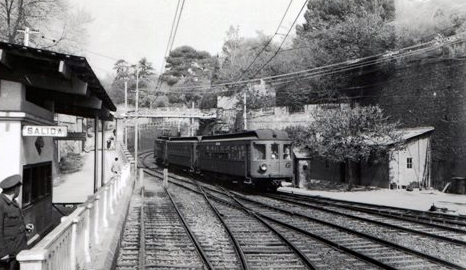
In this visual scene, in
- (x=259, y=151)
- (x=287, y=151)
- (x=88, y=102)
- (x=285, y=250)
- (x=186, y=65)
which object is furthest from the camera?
(x=186, y=65)

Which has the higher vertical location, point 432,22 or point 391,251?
point 432,22

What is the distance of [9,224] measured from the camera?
5.07m

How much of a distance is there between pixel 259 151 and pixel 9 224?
1636 centimetres

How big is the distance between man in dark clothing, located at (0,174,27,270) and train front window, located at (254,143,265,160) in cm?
1604

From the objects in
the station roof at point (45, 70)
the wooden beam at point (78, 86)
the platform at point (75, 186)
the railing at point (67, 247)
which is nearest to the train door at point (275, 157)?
the platform at point (75, 186)

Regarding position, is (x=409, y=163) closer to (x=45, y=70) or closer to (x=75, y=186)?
(x=75, y=186)

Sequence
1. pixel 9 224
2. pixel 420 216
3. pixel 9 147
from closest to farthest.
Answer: pixel 9 224 → pixel 9 147 → pixel 420 216

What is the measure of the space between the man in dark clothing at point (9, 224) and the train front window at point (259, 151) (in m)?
16.0

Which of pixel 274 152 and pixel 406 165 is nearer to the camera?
pixel 274 152

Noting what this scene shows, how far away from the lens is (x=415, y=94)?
28516mm

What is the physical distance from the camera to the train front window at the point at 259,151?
20.9m

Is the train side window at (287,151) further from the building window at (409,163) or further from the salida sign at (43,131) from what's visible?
the salida sign at (43,131)

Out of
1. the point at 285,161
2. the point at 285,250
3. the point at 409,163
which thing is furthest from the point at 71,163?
the point at 285,250

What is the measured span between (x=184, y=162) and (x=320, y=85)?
1591 centimetres
